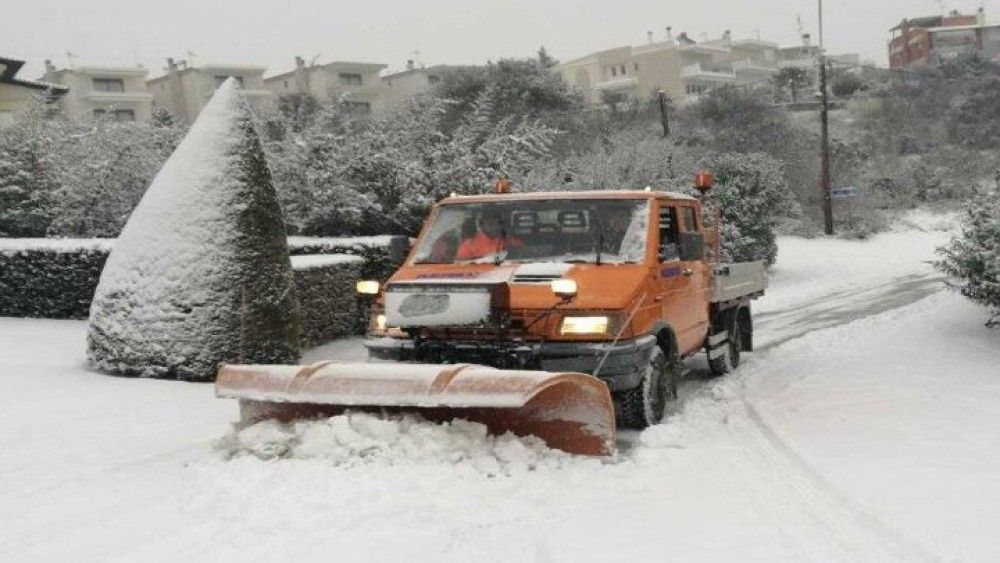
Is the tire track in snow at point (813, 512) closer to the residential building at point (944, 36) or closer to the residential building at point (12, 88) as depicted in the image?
the residential building at point (12, 88)

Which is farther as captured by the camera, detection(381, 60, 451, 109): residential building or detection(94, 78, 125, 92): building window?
detection(381, 60, 451, 109): residential building

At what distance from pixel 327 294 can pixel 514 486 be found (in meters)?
7.34

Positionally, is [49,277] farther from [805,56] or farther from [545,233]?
[805,56]

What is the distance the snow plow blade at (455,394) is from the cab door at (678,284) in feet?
5.40

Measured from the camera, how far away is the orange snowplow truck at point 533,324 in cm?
555

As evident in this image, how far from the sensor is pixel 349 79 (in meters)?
65.6

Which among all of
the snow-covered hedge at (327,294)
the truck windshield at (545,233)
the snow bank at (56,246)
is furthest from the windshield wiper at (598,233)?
the snow bank at (56,246)

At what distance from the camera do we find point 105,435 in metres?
7.02

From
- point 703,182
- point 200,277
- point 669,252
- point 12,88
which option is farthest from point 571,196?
point 12,88

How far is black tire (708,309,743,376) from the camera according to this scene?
977 cm

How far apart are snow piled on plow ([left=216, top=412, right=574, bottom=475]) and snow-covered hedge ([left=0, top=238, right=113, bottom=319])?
8.47 m

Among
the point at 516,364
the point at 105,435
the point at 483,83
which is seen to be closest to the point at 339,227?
the point at 105,435

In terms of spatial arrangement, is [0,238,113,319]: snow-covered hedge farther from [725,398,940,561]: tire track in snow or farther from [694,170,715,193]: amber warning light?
[725,398,940,561]: tire track in snow

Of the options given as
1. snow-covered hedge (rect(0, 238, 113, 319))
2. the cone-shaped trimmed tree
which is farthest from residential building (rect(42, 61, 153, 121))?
the cone-shaped trimmed tree
